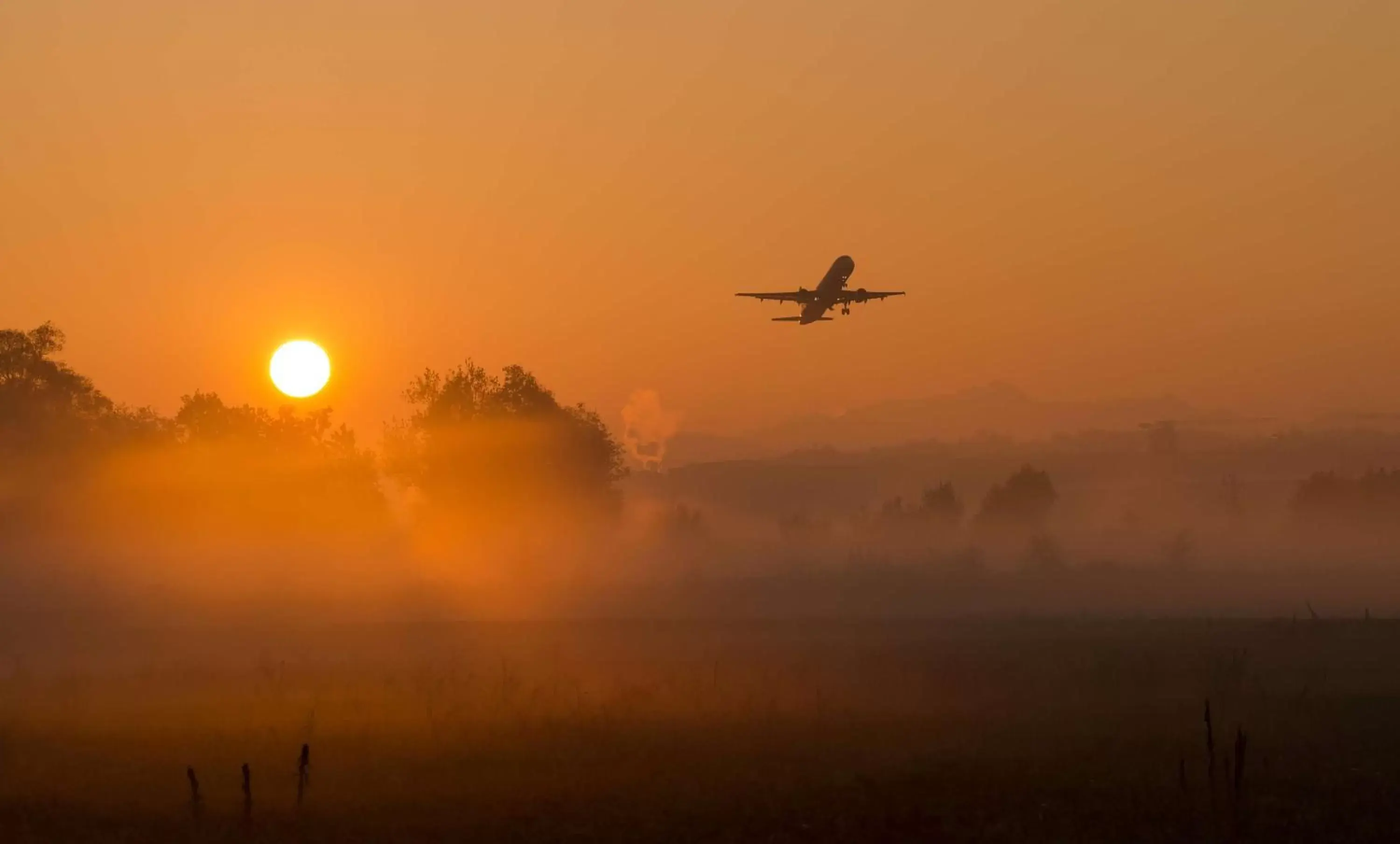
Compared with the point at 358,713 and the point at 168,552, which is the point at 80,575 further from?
the point at 358,713

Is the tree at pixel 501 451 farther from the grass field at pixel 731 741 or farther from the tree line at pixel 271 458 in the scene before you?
the grass field at pixel 731 741

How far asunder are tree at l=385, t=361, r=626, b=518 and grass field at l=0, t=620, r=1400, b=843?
6128 centimetres

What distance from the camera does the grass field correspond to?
103ft

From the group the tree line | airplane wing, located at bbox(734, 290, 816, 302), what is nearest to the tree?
the tree line

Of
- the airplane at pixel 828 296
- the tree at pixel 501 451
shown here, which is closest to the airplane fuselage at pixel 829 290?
the airplane at pixel 828 296

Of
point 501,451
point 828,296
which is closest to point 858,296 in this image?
point 828,296

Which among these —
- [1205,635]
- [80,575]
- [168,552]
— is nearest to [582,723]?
[1205,635]

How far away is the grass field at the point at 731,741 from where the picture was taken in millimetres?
31406

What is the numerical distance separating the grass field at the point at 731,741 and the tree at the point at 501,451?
61.3 metres

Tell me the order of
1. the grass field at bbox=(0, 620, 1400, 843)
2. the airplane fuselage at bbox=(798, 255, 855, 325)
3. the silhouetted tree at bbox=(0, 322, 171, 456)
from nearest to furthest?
1. the grass field at bbox=(0, 620, 1400, 843)
2. the airplane fuselage at bbox=(798, 255, 855, 325)
3. the silhouetted tree at bbox=(0, 322, 171, 456)

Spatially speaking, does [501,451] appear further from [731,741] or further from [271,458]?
[731,741]

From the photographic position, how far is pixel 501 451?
12900 centimetres

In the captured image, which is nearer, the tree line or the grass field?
the grass field

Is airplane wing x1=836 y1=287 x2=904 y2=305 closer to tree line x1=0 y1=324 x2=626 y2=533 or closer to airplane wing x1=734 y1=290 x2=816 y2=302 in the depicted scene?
airplane wing x1=734 y1=290 x2=816 y2=302
